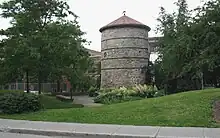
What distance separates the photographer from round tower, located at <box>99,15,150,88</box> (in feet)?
147

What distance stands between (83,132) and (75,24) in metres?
16.9

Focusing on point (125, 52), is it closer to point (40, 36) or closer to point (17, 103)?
point (40, 36)

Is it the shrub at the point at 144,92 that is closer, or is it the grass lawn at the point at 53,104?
the grass lawn at the point at 53,104

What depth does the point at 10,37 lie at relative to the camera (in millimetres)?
22438

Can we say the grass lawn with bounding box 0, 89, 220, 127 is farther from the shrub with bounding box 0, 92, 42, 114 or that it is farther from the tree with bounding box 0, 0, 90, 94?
the tree with bounding box 0, 0, 90, 94

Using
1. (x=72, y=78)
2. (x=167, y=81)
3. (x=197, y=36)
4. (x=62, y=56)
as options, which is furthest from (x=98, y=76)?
(x=197, y=36)

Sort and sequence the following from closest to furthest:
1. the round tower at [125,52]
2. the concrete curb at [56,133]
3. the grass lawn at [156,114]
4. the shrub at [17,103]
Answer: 1. the concrete curb at [56,133]
2. the grass lawn at [156,114]
3. the shrub at [17,103]
4. the round tower at [125,52]

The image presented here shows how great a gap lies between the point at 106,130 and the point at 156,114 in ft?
11.4

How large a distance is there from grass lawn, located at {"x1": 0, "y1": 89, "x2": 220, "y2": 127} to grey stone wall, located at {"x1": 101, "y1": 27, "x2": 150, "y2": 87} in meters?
28.7

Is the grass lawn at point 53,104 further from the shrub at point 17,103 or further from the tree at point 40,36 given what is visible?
the shrub at point 17,103

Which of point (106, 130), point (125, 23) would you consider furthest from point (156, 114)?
point (125, 23)

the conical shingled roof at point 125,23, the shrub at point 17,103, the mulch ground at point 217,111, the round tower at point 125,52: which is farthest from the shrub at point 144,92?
the mulch ground at point 217,111

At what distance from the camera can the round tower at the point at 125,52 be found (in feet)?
147

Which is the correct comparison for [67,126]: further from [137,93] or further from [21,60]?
[137,93]
